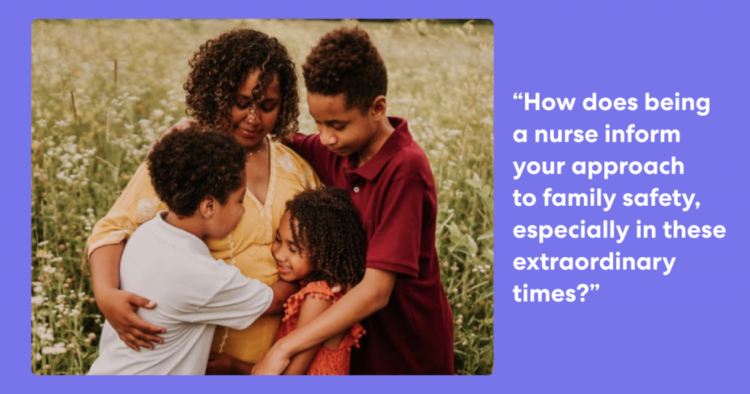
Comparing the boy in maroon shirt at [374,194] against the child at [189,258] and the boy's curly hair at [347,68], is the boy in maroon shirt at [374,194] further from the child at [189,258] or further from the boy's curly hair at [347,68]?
the child at [189,258]

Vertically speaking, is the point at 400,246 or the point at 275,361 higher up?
the point at 400,246

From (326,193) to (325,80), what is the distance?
16.7 inches

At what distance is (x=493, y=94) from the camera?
10.8ft

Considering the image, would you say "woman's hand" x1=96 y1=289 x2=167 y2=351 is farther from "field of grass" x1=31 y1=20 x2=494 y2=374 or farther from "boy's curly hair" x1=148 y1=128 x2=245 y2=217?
"field of grass" x1=31 y1=20 x2=494 y2=374

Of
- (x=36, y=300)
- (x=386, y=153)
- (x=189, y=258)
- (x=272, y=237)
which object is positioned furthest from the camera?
(x=36, y=300)

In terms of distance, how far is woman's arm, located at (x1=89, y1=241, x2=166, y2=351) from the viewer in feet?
8.97

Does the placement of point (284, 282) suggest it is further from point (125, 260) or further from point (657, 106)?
point (657, 106)

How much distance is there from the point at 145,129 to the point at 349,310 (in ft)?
4.40

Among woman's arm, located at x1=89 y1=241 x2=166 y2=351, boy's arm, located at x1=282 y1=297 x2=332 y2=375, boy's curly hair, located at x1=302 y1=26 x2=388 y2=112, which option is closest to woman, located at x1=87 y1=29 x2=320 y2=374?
woman's arm, located at x1=89 y1=241 x2=166 y2=351

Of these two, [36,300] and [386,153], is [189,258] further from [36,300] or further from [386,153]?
[36,300]

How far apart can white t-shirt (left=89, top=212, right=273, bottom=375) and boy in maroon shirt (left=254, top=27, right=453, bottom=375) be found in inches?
8.2

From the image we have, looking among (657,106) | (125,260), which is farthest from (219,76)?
(657,106)

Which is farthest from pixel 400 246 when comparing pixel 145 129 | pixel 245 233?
pixel 145 129

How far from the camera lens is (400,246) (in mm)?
2738
